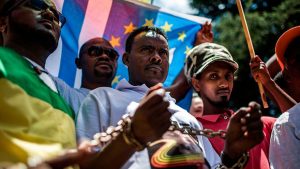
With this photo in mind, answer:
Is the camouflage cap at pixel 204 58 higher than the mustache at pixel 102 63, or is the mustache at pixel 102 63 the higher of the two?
the camouflage cap at pixel 204 58

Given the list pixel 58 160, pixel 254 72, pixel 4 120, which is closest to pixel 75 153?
pixel 58 160

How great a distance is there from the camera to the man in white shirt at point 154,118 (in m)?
2.36

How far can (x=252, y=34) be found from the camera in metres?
14.7

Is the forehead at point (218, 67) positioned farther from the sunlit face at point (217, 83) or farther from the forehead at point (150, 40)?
the forehead at point (150, 40)

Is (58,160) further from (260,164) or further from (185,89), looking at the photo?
(185,89)

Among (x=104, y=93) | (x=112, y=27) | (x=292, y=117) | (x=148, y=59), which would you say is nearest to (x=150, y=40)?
(x=148, y=59)

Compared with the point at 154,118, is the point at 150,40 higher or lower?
lower

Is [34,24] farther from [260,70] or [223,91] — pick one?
[260,70]

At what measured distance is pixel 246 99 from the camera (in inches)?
557

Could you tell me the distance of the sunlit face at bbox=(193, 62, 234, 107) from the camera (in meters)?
4.08

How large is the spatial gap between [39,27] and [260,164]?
64.3 inches

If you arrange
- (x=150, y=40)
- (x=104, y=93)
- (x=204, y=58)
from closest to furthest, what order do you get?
(x=104, y=93)
(x=150, y=40)
(x=204, y=58)

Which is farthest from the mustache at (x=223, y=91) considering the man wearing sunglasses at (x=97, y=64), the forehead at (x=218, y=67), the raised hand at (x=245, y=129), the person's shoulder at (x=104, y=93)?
the raised hand at (x=245, y=129)

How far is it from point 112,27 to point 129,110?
2457 millimetres
